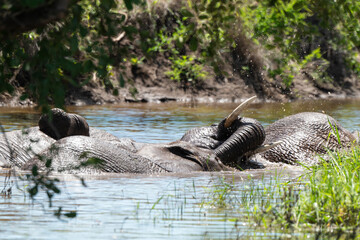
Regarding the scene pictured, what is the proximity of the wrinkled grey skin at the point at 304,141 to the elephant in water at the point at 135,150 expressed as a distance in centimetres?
70

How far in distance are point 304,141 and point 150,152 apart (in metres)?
2.51

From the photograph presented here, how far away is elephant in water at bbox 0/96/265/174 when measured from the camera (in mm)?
8570

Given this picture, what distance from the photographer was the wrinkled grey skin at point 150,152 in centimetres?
855

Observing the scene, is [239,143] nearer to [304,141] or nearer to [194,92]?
[304,141]

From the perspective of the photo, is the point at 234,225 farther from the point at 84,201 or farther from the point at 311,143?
the point at 311,143

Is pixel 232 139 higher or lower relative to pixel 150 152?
higher

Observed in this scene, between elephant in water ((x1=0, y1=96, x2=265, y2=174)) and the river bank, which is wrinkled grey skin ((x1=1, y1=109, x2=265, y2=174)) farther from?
the river bank

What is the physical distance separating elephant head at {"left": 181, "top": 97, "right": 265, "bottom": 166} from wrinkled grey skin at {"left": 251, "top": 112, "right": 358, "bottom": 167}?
1.91 ft

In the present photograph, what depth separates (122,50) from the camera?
176 inches

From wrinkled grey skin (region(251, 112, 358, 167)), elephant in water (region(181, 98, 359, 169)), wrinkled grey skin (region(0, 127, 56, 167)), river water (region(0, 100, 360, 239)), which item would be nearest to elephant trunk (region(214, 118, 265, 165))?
elephant in water (region(181, 98, 359, 169))

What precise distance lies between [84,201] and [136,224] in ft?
3.76

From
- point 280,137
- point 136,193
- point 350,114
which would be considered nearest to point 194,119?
point 350,114

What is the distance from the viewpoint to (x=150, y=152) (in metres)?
9.27

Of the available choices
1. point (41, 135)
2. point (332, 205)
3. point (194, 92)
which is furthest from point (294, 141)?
point (194, 92)
